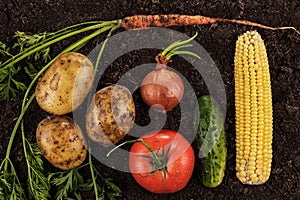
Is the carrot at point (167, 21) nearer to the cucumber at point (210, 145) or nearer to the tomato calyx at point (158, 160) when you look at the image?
the cucumber at point (210, 145)

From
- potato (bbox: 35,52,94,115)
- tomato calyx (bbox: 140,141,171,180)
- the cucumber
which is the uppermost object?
potato (bbox: 35,52,94,115)

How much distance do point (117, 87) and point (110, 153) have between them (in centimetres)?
32

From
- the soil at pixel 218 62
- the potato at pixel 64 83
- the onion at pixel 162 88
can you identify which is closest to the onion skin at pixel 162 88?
the onion at pixel 162 88

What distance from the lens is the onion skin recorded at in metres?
2.09

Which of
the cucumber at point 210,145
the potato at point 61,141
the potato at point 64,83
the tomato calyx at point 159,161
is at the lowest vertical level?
the cucumber at point 210,145

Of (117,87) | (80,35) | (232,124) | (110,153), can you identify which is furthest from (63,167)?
(232,124)

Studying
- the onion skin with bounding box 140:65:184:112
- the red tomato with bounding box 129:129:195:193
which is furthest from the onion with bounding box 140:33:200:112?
the red tomato with bounding box 129:129:195:193

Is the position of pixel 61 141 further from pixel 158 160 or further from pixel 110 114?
pixel 158 160

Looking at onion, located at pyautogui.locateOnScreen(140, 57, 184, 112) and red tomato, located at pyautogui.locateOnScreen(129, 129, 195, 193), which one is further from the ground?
onion, located at pyautogui.locateOnScreen(140, 57, 184, 112)

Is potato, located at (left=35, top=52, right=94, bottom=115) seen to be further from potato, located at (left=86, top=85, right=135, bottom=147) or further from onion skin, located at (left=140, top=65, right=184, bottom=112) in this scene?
onion skin, located at (left=140, top=65, right=184, bottom=112)

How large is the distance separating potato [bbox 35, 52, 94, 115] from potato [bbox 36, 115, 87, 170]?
0.05m

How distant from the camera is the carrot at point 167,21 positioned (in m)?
2.23

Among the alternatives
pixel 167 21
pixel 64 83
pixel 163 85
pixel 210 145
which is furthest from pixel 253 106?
pixel 64 83

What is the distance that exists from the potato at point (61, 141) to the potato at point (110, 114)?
60 millimetres
